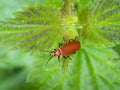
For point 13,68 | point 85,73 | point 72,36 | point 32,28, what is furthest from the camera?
point 13,68

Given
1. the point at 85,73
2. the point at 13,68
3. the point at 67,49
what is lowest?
the point at 13,68

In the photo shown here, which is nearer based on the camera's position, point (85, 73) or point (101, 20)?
point (101, 20)

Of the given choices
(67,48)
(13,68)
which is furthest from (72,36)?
(13,68)

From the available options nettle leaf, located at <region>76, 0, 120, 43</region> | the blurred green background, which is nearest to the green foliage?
nettle leaf, located at <region>76, 0, 120, 43</region>

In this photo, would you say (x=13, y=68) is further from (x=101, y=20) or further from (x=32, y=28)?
(x=101, y=20)

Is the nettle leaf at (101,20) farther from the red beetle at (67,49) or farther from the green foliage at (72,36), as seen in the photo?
the red beetle at (67,49)

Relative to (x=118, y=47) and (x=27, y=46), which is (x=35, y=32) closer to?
(x=27, y=46)

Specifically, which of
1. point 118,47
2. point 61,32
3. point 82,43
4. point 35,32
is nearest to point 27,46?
point 35,32
